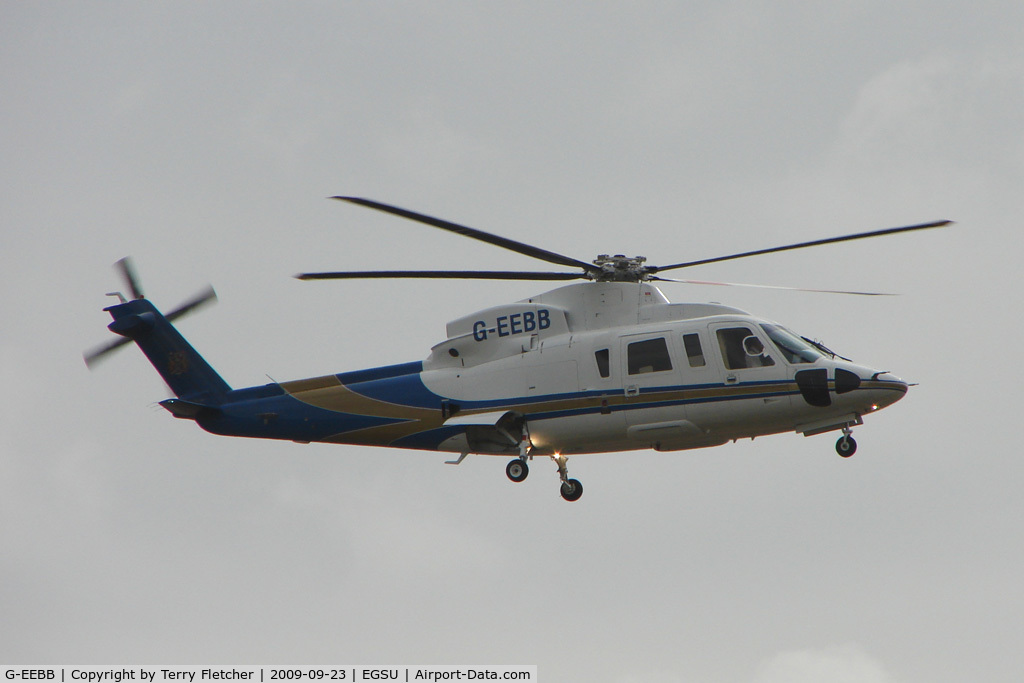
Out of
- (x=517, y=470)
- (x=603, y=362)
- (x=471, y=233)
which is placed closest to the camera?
(x=471, y=233)

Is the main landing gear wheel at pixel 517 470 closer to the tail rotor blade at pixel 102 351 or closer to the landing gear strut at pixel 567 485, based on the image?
the landing gear strut at pixel 567 485

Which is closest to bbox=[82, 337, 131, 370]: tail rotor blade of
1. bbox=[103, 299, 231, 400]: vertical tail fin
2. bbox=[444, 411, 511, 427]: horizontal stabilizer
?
bbox=[103, 299, 231, 400]: vertical tail fin

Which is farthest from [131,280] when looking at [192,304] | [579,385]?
[579,385]

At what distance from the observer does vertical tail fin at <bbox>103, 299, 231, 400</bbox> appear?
27828 millimetres

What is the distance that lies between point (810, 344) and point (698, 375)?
8.02ft

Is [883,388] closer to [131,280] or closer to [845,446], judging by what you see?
[845,446]

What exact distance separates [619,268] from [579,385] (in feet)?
9.42

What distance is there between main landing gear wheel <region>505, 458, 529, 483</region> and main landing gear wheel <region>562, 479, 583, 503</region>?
1.21 meters

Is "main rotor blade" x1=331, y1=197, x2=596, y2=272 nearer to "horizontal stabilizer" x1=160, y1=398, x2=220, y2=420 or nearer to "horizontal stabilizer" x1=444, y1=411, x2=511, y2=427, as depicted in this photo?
"horizontal stabilizer" x1=444, y1=411, x2=511, y2=427

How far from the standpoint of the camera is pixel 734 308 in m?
23.7

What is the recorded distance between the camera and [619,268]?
80.5ft

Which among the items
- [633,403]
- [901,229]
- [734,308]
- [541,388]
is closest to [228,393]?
[541,388]

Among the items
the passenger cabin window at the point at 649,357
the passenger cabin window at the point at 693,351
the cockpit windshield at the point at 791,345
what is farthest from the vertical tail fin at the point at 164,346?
the cockpit windshield at the point at 791,345

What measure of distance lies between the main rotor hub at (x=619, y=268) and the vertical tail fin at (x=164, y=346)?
9.97m
